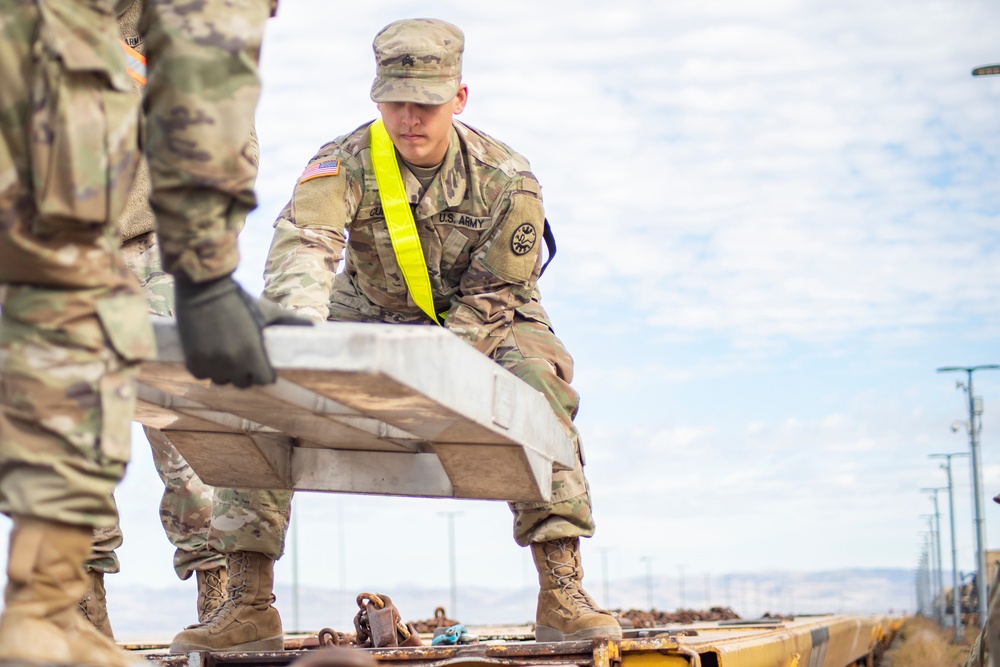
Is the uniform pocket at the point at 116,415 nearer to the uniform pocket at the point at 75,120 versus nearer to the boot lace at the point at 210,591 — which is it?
the uniform pocket at the point at 75,120

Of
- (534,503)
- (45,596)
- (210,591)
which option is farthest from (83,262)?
(210,591)

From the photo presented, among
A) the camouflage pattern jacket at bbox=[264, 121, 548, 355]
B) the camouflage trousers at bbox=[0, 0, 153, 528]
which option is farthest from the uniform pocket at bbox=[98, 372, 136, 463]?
the camouflage pattern jacket at bbox=[264, 121, 548, 355]

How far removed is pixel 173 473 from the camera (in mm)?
6020

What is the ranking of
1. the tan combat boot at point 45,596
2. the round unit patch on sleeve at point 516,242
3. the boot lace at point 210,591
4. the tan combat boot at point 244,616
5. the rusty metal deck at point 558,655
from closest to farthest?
the tan combat boot at point 45,596 < the rusty metal deck at point 558,655 < the tan combat boot at point 244,616 < the round unit patch on sleeve at point 516,242 < the boot lace at point 210,591

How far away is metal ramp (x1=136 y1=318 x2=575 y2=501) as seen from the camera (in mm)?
3051

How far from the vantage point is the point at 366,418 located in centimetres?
399

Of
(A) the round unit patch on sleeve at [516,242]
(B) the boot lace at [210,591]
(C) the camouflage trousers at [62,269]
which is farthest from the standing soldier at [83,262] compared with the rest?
(B) the boot lace at [210,591]

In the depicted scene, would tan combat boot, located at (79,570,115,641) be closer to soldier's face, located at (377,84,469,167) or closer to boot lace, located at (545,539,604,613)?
boot lace, located at (545,539,604,613)

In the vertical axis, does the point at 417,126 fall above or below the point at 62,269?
above

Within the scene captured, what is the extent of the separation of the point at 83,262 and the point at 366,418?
4.44 ft

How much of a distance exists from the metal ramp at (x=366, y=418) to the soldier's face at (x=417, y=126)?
142cm

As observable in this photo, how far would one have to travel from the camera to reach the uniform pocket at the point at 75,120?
2.71m

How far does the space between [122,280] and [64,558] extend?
55cm

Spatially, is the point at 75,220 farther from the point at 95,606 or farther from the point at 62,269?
the point at 95,606
